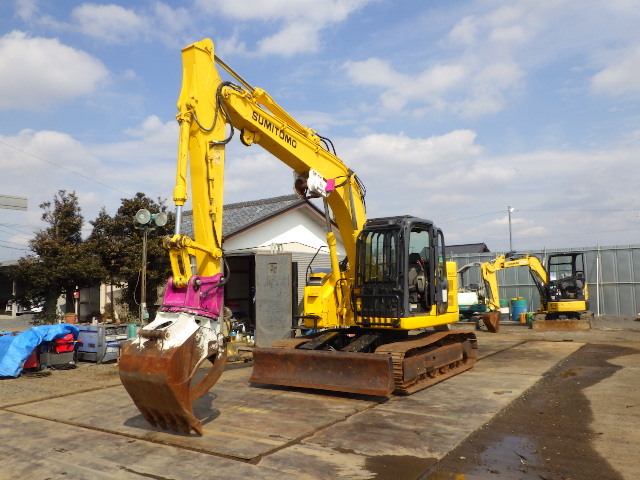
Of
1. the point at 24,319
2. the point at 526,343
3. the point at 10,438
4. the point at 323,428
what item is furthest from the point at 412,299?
the point at 24,319

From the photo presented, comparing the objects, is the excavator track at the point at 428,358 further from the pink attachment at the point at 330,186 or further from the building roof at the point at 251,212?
the building roof at the point at 251,212

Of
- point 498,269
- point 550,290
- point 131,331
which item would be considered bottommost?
point 131,331

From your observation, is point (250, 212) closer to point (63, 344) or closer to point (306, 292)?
point (63, 344)

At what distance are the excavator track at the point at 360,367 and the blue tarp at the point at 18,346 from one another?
4.65 metres

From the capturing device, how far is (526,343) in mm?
14141

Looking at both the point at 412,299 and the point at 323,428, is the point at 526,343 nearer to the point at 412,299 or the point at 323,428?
the point at 412,299

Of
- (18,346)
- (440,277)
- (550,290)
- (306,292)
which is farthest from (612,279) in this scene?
(18,346)

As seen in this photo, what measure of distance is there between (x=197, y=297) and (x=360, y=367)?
9.37 ft

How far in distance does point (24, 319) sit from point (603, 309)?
80.5ft

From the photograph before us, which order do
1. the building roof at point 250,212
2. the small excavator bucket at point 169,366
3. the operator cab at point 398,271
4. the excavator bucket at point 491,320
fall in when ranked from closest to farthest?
the small excavator bucket at point 169,366
the operator cab at point 398,271
the excavator bucket at point 491,320
the building roof at point 250,212

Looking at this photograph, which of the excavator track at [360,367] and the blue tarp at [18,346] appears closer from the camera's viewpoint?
the excavator track at [360,367]

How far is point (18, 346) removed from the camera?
393 inches

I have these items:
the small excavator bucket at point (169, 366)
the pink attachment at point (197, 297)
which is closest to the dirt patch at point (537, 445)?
the small excavator bucket at point (169, 366)

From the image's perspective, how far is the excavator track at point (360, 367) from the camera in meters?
7.43
